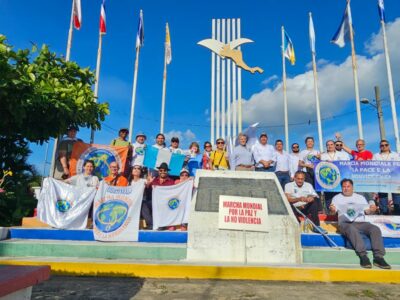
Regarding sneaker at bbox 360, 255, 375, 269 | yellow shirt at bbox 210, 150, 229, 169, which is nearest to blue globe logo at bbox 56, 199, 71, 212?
yellow shirt at bbox 210, 150, 229, 169

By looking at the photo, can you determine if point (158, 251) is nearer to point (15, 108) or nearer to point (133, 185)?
point (133, 185)

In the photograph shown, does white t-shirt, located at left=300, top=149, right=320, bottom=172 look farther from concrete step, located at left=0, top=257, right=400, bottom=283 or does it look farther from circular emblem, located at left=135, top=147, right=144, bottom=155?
circular emblem, located at left=135, top=147, right=144, bottom=155

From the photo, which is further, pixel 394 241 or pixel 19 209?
pixel 19 209

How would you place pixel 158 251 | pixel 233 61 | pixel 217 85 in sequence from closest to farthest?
pixel 158 251, pixel 233 61, pixel 217 85

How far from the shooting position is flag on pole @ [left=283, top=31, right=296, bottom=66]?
656 inches

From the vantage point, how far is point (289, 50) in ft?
55.1

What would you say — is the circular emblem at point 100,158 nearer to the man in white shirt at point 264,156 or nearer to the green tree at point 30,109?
the green tree at point 30,109

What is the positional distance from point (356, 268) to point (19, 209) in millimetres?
7851

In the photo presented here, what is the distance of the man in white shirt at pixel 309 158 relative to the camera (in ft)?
28.5

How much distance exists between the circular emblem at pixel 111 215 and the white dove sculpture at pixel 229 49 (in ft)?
27.9

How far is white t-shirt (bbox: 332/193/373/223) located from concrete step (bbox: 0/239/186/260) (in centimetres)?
329

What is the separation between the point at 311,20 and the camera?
16672 millimetres

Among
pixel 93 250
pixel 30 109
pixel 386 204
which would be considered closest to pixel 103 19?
pixel 30 109

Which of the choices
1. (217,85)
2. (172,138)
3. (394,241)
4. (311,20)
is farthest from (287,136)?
(394,241)
